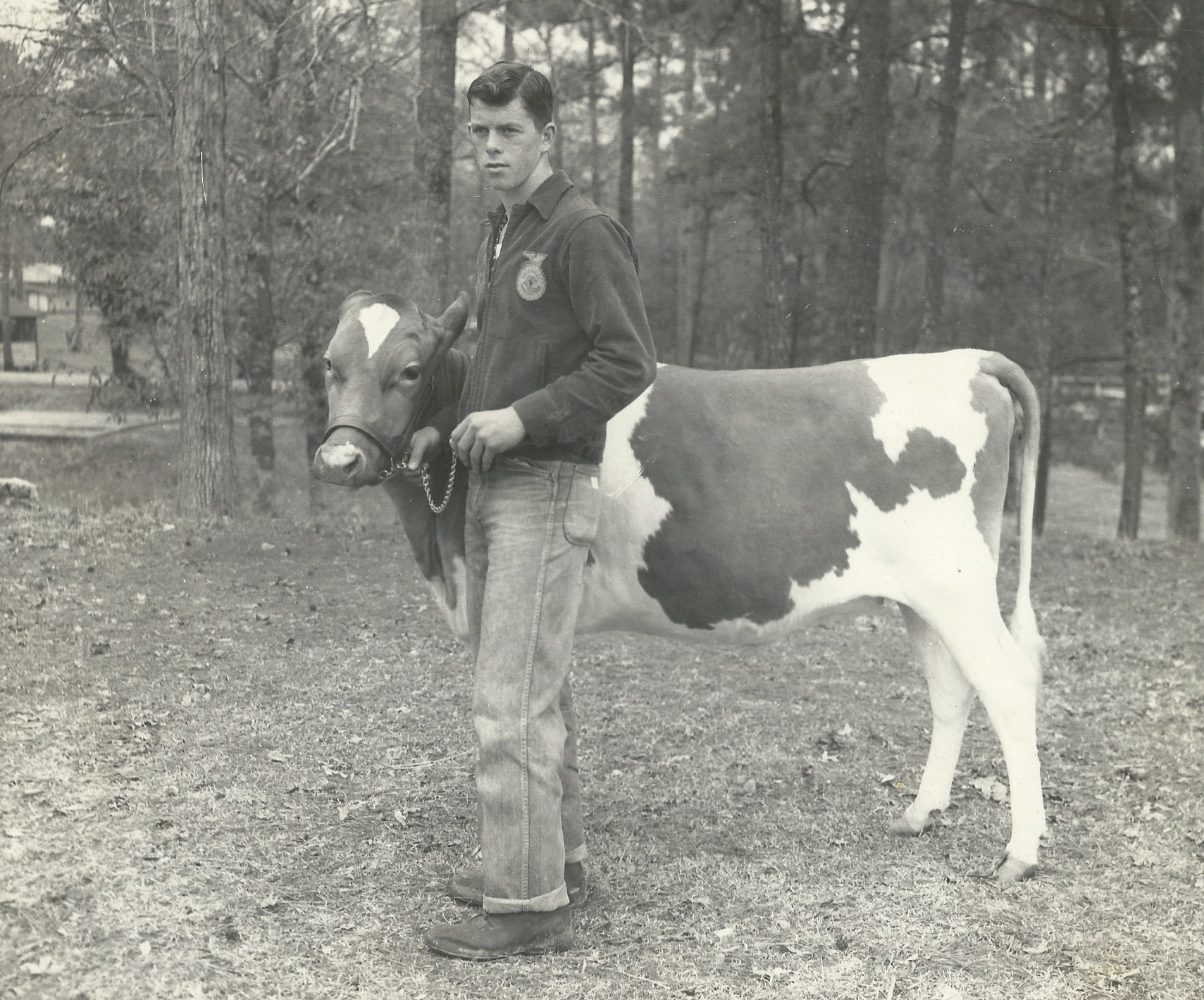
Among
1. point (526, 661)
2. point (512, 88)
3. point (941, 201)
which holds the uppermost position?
point (941, 201)

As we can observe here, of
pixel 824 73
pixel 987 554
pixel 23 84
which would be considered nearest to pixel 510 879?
pixel 987 554

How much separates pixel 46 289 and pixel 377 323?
6.82m

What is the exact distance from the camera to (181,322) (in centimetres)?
985

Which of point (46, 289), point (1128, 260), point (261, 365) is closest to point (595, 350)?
point (46, 289)

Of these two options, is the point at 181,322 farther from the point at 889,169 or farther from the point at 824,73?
the point at 889,169

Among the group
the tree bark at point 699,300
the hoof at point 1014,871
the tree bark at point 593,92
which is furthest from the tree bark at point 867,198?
the tree bark at point 699,300

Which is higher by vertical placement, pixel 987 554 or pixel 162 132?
pixel 162 132

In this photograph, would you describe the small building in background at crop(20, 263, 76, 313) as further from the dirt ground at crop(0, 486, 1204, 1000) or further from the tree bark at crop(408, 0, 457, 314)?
the tree bark at crop(408, 0, 457, 314)

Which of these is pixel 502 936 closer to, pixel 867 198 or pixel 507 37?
pixel 867 198

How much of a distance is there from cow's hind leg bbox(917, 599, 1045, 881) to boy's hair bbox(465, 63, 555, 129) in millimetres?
2216

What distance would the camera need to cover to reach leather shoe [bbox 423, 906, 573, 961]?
3641 mm

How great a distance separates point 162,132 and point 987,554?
34.8ft

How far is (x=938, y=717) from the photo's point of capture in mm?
4914

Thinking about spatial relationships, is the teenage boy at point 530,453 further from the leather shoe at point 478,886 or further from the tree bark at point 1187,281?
the tree bark at point 1187,281
